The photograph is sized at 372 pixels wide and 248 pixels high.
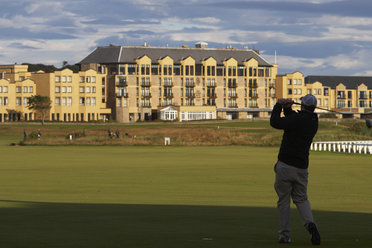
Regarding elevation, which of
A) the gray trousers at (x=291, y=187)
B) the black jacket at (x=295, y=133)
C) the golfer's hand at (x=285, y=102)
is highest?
the golfer's hand at (x=285, y=102)

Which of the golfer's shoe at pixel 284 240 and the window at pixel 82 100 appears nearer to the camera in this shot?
the golfer's shoe at pixel 284 240

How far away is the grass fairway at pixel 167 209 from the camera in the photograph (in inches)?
579

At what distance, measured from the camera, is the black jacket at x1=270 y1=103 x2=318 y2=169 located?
15.1m

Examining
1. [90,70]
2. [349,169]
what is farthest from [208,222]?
[90,70]

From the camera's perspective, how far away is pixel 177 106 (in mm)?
199625

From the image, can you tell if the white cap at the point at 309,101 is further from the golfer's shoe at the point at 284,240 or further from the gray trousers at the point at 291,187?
the golfer's shoe at the point at 284,240

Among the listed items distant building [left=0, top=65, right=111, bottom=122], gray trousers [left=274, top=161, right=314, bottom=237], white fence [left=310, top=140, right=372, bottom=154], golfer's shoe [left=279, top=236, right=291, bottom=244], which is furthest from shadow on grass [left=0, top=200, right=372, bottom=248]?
distant building [left=0, top=65, right=111, bottom=122]

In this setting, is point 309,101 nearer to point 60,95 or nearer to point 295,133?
point 295,133

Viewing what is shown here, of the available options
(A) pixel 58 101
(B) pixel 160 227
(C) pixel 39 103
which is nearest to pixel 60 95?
(A) pixel 58 101

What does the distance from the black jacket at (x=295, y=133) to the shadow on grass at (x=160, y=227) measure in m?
1.44

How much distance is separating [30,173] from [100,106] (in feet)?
523

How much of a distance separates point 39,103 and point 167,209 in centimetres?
16498

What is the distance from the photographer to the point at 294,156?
49.6ft

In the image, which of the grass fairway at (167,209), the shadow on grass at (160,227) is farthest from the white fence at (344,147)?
the shadow on grass at (160,227)
